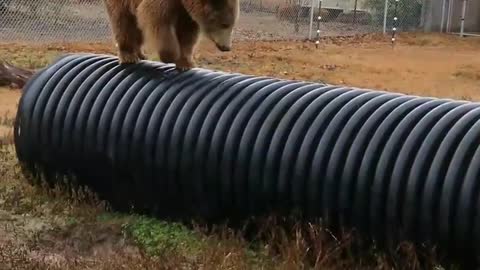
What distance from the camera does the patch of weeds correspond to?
6.21 m

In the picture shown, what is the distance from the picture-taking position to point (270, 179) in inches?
248

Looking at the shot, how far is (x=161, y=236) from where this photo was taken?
21.6 feet

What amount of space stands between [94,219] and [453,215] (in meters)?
2.80

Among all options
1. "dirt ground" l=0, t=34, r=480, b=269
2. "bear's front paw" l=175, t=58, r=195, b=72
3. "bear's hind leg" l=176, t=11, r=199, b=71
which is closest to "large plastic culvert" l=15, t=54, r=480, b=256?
"bear's front paw" l=175, t=58, r=195, b=72

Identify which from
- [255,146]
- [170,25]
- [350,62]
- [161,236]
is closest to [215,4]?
[170,25]

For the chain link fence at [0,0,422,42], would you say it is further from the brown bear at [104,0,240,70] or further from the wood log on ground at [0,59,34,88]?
the brown bear at [104,0,240,70]

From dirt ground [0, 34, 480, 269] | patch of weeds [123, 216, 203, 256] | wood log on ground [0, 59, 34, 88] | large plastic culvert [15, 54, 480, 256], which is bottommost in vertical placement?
dirt ground [0, 34, 480, 269]

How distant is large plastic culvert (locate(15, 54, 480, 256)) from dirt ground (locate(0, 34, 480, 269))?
914 mm

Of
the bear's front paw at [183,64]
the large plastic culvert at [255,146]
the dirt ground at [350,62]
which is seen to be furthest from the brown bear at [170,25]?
the dirt ground at [350,62]

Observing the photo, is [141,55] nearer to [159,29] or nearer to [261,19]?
[159,29]

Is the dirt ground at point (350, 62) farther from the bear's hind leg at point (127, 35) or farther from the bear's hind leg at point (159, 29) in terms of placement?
the bear's hind leg at point (159, 29)

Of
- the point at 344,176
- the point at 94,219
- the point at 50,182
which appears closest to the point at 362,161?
the point at 344,176

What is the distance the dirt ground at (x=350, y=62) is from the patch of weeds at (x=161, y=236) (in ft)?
4.79

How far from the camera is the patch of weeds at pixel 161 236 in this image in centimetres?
621
